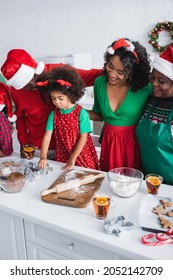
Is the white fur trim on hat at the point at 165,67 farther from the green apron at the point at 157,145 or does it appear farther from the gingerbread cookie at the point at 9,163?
the gingerbread cookie at the point at 9,163

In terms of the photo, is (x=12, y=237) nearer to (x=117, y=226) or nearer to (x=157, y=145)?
(x=117, y=226)

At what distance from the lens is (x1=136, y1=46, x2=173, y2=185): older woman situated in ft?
4.17

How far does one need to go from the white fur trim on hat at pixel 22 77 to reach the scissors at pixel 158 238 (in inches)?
40.6

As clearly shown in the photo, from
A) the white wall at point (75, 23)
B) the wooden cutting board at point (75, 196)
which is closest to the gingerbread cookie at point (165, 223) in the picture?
the wooden cutting board at point (75, 196)

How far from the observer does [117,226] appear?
926 mm

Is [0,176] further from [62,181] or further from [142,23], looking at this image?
[142,23]

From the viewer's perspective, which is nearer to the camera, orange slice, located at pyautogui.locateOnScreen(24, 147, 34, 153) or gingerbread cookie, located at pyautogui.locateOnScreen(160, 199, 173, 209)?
gingerbread cookie, located at pyautogui.locateOnScreen(160, 199, 173, 209)

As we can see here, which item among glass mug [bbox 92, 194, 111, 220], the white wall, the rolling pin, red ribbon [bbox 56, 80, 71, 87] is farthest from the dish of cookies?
the white wall

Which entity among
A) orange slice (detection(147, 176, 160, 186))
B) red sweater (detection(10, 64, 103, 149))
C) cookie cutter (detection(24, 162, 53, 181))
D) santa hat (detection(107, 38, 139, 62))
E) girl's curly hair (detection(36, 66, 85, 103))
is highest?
santa hat (detection(107, 38, 139, 62))

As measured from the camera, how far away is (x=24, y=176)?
50.4 inches

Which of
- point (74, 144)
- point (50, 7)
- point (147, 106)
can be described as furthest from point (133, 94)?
point (50, 7)

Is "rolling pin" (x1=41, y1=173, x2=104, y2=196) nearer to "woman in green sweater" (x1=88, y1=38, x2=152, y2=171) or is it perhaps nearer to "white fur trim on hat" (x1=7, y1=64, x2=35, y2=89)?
"woman in green sweater" (x1=88, y1=38, x2=152, y2=171)

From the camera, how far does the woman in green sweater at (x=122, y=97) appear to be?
4.43ft

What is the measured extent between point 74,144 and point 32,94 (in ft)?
1.30
